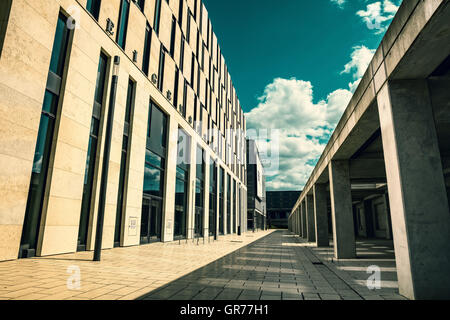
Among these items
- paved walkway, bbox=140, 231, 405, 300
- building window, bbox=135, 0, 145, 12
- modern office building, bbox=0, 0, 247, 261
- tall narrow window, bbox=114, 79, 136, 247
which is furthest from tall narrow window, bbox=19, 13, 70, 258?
building window, bbox=135, 0, 145, 12

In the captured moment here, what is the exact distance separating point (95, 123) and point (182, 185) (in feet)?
35.8

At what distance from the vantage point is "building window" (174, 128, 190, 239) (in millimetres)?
21016

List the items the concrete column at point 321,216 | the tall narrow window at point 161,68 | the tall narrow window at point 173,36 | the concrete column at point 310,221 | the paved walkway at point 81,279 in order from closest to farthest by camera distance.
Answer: the paved walkway at point 81,279
the concrete column at point 321,216
the tall narrow window at point 161,68
the tall narrow window at point 173,36
the concrete column at point 310,221

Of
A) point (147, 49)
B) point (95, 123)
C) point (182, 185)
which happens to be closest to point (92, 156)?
point (95, 123)

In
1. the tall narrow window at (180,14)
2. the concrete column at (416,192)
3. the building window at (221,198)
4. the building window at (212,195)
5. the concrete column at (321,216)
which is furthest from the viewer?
the building window at (221,198)

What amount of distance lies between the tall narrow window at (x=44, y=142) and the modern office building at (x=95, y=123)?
4cm

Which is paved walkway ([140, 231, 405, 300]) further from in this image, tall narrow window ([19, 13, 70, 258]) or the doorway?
the doorway

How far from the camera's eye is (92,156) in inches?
468

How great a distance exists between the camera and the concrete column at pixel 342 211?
1211 centimetres

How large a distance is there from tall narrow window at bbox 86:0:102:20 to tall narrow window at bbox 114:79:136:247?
12.0 ft

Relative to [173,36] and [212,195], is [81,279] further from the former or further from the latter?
[212,195]

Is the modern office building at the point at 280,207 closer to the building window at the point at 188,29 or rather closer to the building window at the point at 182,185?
the building window at the point at 182,185

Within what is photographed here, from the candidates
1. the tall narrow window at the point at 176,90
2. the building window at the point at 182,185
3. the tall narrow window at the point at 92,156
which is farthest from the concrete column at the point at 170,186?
the tall narrow window at the point at 92,156
